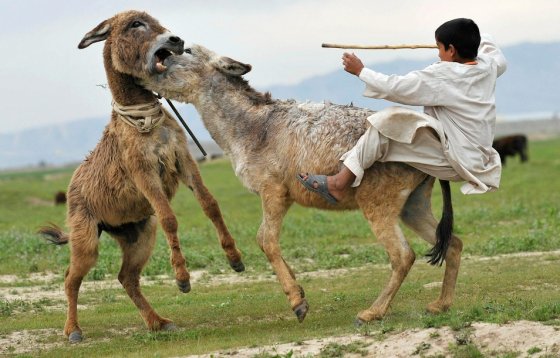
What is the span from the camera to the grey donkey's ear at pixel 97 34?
9.66m

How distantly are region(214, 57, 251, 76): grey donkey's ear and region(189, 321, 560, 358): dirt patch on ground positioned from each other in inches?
117

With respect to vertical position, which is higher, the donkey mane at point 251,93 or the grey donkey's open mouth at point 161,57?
the grey donkey's open mouth at point 161,57

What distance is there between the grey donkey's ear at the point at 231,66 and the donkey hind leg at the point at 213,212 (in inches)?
36.4

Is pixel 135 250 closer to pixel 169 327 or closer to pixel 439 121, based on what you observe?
pixel 169 327

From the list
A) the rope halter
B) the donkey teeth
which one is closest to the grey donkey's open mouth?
the donkey teeth

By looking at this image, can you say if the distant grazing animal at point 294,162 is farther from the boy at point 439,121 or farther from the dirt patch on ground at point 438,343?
the dirt patch on ground at point 438,343

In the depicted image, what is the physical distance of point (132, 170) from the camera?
9.35 m

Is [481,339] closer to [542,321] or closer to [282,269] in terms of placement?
[542,321]

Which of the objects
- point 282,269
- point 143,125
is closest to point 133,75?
point 143,125

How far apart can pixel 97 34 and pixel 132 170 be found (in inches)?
56.2

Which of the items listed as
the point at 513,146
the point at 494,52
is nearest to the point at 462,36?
the point at 494,52

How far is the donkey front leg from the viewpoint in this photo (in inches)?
355

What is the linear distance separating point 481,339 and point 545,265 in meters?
5.63

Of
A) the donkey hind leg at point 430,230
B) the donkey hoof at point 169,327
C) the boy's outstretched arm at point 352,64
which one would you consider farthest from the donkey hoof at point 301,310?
the boy's outstretched arm at point 352,64
